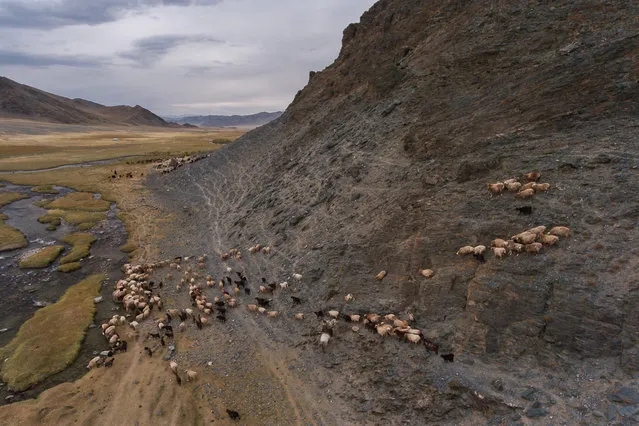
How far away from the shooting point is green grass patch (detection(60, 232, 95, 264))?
3549 cm

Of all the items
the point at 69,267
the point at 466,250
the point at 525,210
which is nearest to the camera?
the point at 525,210

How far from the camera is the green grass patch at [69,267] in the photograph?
32969 millimetres

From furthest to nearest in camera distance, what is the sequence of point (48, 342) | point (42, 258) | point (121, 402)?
point (42, 258)
point (48, 342)
point (121, 402)

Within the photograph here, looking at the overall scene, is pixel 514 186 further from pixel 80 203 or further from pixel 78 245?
pixel 80 203

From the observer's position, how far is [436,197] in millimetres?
22875

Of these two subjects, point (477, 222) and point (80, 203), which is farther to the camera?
point (80, 203)

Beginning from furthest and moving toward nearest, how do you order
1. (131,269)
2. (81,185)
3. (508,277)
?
(81,185) < (131,269) < (508,277)

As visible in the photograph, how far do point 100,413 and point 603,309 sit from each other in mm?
21597

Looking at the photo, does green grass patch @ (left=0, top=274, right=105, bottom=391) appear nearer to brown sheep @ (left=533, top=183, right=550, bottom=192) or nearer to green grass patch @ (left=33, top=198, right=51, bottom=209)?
brown sheep @ (left=533, top=183, right=550, bottom=192)

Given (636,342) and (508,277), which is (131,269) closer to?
(508,277)

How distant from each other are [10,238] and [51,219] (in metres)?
7.83

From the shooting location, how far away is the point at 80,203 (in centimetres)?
5541

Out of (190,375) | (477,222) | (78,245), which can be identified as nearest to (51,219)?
(78,245)

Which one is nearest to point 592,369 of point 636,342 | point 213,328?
point 636,342
